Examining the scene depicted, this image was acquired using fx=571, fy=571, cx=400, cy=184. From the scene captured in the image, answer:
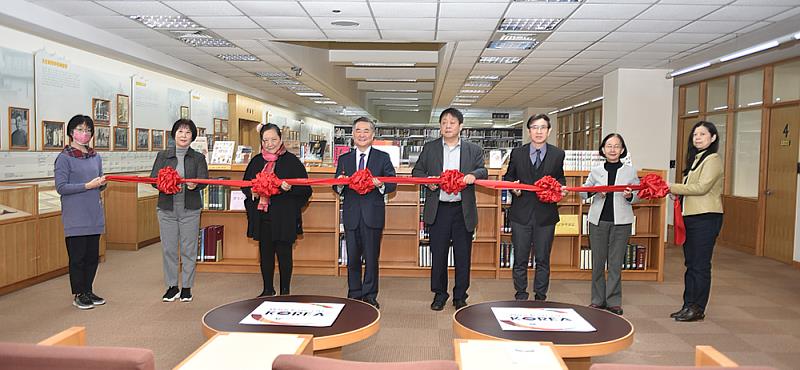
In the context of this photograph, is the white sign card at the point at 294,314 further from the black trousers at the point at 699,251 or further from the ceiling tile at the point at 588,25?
the ceiling tile at the point at 588,25

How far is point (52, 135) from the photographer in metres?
7.41

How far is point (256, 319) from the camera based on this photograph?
317 cm

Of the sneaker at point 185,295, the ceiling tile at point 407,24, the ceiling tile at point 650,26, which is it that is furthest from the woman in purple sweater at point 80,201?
the ceiling tile at point 650,26

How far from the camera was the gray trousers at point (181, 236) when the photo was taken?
531cm

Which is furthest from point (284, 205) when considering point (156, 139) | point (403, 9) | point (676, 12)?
point (156, 139)

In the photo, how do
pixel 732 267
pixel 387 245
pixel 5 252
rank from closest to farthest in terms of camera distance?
pixel 5 252, pixel 387 245, pixel 732 267

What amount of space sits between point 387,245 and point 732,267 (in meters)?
4.87

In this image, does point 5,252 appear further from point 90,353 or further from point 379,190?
point 90,353

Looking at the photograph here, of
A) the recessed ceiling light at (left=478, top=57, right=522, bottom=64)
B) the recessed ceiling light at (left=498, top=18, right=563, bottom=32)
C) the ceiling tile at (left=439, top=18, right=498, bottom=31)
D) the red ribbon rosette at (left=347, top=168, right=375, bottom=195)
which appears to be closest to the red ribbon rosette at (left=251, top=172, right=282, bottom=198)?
the red ribbon rosette at (left=347, top=168, right=375, bottom=195)

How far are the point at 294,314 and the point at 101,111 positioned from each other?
6.71 metres

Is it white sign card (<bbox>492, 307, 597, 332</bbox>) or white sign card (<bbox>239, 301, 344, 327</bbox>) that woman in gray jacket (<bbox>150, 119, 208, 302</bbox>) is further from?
white sign card (<bbox>492, 307, 597, 332</bbox>)

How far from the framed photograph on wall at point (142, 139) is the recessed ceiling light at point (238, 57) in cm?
185

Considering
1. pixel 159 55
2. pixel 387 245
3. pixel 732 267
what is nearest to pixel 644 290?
pixel 732 267

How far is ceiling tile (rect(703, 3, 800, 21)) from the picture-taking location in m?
5.88
